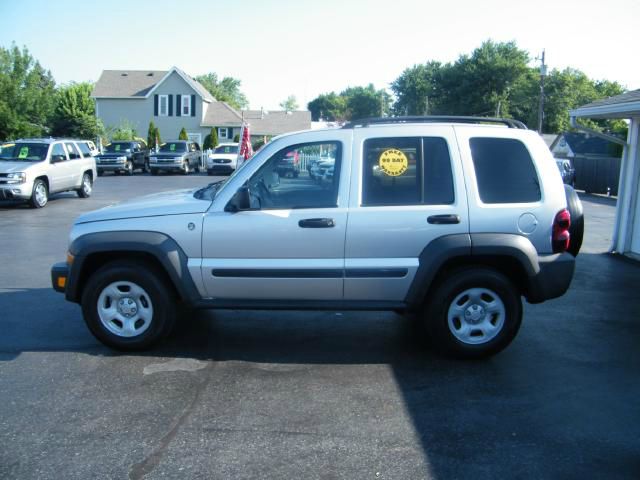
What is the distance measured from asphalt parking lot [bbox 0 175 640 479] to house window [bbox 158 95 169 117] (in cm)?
4813

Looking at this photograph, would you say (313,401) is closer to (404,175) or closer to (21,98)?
(404,175)

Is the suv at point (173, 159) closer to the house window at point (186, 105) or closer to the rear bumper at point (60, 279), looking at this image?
the house window at point (186, 105)

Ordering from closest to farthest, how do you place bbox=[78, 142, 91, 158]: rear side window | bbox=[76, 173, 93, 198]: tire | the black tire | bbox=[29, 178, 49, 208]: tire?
the black tire
bbox=[29, 178, 49, 208]: tire
bbox=[78, 142, 91, 158]: rear side window
bbox=[76, 173, 93, 198]: tire

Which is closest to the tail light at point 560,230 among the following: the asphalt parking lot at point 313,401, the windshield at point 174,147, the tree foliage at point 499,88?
the asphalt parking lot at point 313,401

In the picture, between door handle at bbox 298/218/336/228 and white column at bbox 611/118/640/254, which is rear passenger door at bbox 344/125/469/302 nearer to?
door handle at bbox 298/218/336/228

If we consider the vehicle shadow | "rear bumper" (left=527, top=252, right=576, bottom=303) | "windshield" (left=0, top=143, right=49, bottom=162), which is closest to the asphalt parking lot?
the vehicle shadow

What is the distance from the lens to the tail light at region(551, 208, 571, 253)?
5277mm

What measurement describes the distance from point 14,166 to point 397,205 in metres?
13.9

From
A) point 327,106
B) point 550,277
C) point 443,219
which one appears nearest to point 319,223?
point 443,219

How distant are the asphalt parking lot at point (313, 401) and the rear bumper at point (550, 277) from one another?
645 mm

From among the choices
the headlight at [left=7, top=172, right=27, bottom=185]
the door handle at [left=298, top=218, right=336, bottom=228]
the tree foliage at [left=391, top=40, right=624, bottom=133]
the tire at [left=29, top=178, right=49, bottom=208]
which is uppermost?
the tree foliage at [left=391, top=40, right=624, bottom=133]

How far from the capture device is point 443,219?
5.17 meters

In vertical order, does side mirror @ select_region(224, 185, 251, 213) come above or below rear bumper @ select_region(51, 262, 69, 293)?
above

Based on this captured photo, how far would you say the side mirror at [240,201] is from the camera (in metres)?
5.16
